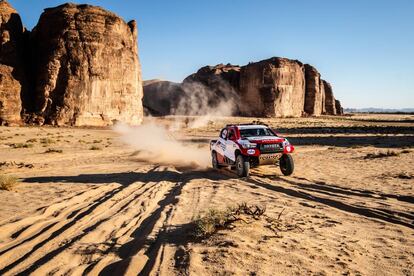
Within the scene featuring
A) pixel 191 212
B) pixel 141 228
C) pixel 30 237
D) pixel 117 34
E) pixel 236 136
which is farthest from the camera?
pixel 117 34

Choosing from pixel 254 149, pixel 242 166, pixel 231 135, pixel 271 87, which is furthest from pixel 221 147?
pixel 271 87

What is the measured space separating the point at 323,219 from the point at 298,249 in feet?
6.14

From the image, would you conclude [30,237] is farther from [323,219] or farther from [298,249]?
[323,219]

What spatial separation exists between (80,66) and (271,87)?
47706mm

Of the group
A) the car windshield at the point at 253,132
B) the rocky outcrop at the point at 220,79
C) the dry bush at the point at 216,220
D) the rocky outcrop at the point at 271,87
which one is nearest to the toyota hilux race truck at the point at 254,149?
the car windshield at the point at 253,132

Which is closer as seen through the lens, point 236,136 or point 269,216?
point 269,216

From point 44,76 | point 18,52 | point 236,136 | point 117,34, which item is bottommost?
point 236,136

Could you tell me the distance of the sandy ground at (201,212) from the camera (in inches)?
181

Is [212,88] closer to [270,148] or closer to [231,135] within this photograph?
[231,135]

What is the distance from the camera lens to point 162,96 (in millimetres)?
108438

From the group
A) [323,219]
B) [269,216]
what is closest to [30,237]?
[269,216]

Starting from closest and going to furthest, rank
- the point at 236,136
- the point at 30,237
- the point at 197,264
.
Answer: the point at 197,264
the point at 30,237
the point at 236,136

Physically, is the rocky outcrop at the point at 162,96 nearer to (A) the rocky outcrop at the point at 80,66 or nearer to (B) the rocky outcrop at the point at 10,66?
(A) the rocky outcrop at the point at 80,66

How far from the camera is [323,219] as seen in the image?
671 centimetres
